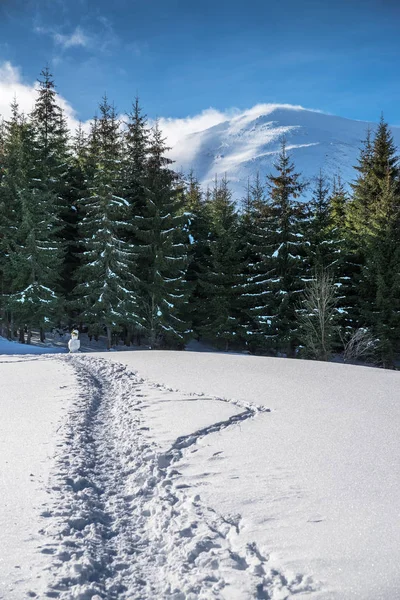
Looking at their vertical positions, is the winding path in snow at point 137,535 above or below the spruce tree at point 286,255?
below

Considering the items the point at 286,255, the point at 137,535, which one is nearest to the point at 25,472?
the point at 137,535

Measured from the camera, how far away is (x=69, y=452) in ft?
18.1

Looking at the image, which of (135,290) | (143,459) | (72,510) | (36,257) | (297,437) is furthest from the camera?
(135,290)

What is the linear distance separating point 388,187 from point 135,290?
57.1ft

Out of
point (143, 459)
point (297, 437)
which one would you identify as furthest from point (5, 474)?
point (297, 437)

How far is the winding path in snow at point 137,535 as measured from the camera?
9.45ft

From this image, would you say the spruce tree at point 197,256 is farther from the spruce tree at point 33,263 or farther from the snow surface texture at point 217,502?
the snow surface texture at point 217,502

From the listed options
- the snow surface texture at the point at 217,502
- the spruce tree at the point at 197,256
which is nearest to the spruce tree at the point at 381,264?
the spruce tree at the point at 197,256

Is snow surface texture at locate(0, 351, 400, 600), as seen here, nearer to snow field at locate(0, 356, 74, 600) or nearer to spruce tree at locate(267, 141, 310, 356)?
snow field at locate(0, 356, 74, 600)

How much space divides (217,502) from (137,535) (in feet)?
2.60

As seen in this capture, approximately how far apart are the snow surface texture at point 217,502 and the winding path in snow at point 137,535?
0.5 inches

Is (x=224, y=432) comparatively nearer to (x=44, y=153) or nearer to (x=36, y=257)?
(x=36, y=257)

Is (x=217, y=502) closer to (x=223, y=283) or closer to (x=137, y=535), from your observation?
(x=137, y=535)

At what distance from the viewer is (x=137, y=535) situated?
361cm
